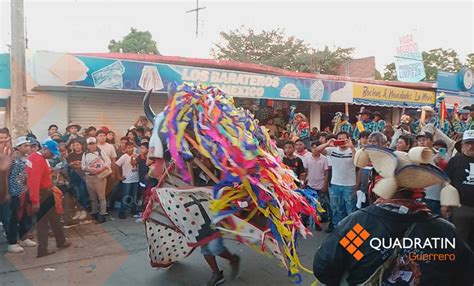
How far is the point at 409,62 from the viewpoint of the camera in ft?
72.3

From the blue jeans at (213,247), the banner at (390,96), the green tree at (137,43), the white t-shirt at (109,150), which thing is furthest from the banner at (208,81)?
the green tree at (137,43)

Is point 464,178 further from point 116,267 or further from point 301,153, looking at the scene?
point 116,267

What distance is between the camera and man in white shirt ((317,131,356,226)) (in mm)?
6035

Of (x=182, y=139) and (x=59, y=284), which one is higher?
(x=182, y=139)

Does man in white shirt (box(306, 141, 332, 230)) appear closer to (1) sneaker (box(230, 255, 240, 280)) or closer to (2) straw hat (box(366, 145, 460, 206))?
(1) sneaker (box(230, 255, 240, 280))

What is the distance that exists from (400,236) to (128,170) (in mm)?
6134

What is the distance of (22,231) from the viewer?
5.58m

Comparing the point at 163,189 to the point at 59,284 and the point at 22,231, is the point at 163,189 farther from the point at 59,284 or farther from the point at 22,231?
the point at 22,231

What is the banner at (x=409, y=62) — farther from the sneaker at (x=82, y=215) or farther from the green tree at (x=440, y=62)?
the sneaker at (x=82, y=215)

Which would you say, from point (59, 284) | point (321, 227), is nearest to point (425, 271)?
point (59, 284)

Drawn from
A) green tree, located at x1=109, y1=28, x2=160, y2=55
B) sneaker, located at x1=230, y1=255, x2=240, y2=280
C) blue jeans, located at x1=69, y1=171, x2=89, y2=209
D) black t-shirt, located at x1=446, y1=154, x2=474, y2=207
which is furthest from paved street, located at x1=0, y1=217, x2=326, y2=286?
green tree, located at x1=109, y1=28, x2=160, y2=55

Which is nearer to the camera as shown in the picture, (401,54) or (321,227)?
(321,227)

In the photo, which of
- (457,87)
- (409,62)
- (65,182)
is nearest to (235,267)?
(65,182)

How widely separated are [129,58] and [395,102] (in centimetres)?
1060
